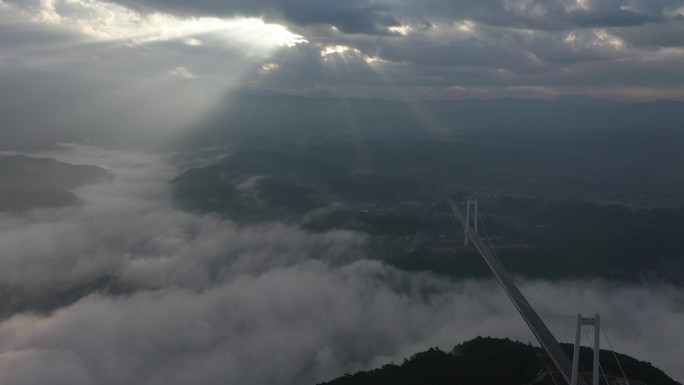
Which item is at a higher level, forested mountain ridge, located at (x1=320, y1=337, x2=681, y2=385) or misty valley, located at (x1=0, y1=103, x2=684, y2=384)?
forested mountain ridge, located at (x1=320, y1=337, x2=681, y2=385)

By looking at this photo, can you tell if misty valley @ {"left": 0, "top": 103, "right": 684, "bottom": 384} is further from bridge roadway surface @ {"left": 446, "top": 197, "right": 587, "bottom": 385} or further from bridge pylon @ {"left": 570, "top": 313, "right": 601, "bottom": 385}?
bridge pylon @ {"left": 570, "top": 313, "right": 601, "bottom": 385}

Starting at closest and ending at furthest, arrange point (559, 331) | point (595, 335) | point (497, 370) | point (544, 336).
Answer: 1. point (595, 335)
2. point (497, 370)
3. point (544, 336)
4. point (559, 331)

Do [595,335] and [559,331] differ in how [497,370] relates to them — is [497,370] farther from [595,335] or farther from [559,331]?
[559,331]

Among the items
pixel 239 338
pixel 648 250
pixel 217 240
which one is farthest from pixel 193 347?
pixel 648 250

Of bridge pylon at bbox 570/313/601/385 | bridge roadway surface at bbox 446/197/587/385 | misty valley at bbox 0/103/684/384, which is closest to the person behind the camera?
bridge pylon at bbox 570/313/601/385

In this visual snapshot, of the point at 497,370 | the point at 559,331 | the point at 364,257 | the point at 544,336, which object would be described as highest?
the point at 497,370

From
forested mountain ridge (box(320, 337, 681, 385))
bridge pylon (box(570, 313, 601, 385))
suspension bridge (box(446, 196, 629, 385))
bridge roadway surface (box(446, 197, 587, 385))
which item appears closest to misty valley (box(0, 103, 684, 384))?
forested mountain ridge (box(320, 337, 681, 385))

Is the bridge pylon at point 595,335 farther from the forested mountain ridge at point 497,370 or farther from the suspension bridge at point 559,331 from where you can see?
the forested mountain ridge at point 497,370

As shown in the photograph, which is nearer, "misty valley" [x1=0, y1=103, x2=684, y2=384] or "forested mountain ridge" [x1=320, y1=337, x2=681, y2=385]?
"forested mountain ridge" [x1=320, y1=337, x2=681, y2=385]

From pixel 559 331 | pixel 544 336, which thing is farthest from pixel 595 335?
pixel 559 331

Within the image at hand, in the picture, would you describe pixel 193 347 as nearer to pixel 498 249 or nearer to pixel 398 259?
pixel 398 259

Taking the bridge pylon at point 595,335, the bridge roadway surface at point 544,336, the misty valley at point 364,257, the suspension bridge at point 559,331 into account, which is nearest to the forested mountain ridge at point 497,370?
the misty valley at point 364,257
